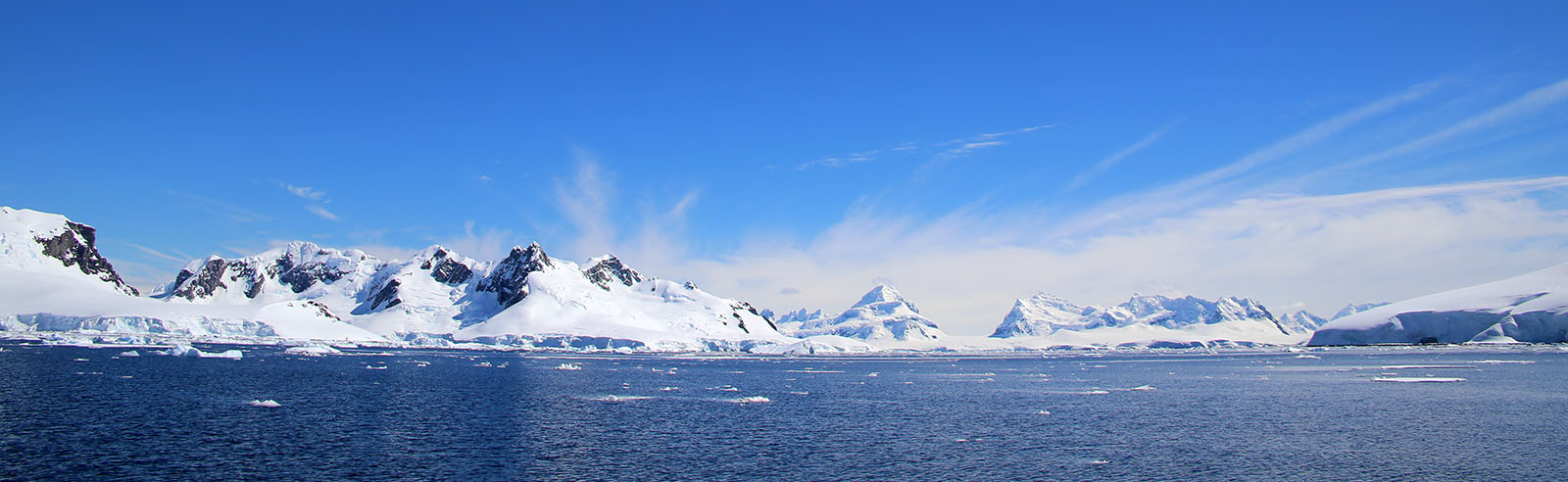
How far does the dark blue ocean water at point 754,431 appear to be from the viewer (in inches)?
1219

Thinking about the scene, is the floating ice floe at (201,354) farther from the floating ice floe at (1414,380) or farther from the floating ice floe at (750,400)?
the floating ice floe at (1414,380)

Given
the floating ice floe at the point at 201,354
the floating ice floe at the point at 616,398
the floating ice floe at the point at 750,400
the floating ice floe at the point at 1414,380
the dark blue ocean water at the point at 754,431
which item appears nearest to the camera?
the dark blue ocean water at the point at 754,431

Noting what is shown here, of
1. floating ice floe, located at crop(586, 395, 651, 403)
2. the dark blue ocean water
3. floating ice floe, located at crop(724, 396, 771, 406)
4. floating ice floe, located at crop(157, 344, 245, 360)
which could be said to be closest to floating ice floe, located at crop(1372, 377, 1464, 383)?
the dark blue ocean water

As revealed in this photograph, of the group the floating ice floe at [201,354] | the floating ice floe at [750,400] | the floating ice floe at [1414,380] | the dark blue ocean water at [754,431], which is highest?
the floating ice floe at [201,354]

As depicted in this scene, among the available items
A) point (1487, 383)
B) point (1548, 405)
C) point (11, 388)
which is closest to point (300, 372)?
point (11, 388)

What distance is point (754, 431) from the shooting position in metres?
42.7

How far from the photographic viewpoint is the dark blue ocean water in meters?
31.0

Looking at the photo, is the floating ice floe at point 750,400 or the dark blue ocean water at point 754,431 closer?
the dark blue ocean water at point 754,431

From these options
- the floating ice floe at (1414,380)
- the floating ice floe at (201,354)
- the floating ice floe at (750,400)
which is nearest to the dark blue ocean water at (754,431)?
the floating ice floe at (750,400)

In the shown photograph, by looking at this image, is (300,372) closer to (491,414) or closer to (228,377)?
(228,377)

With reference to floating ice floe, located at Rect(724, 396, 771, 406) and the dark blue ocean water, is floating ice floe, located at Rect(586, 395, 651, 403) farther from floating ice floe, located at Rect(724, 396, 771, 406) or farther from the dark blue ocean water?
floating ice floe, located at Rect(724, 396, 771, 406)

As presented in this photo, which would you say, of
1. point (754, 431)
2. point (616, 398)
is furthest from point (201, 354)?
point (754, 431)

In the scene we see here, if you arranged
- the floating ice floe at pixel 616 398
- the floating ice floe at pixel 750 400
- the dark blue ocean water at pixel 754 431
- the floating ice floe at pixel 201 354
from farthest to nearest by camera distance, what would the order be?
1. the floating ice floe at pixel 201 354
2. the floating ice floe at pixel 750 400
3. the floating ice floe at pixel 616 398
4. the dark blue ocean water at pixel 754 431

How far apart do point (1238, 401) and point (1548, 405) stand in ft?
56.8
